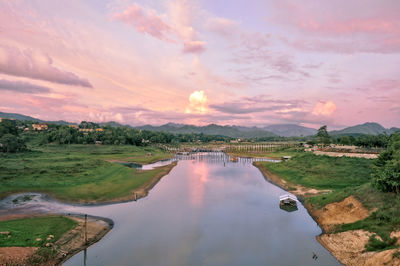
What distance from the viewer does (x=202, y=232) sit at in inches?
1436

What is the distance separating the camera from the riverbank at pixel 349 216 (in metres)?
27.0

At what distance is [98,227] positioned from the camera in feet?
121

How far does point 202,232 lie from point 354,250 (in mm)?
21127

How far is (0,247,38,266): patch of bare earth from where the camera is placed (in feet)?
80.1

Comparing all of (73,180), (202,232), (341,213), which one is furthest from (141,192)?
(341,213)

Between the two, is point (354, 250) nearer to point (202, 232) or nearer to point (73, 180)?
point (202, 232)

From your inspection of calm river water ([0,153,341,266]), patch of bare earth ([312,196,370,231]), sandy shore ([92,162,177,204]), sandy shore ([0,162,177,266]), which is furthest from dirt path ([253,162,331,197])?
sandy shore ([0,162,177,266])

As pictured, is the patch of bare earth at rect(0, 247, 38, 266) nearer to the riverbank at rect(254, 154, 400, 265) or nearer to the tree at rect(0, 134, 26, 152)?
the riverbank at rect(254, 154, 400, 265)

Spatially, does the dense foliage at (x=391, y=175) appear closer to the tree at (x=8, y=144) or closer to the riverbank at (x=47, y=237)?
the riverbank at (x=47, y=237)

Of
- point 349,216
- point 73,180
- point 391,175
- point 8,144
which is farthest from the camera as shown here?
point 8,144

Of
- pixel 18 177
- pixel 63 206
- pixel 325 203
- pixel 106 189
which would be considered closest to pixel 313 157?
pixel 325 203

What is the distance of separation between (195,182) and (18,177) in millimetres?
48925

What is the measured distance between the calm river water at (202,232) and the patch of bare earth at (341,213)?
2028 millimetres

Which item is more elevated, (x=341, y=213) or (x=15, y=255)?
(x=341, y=213)
